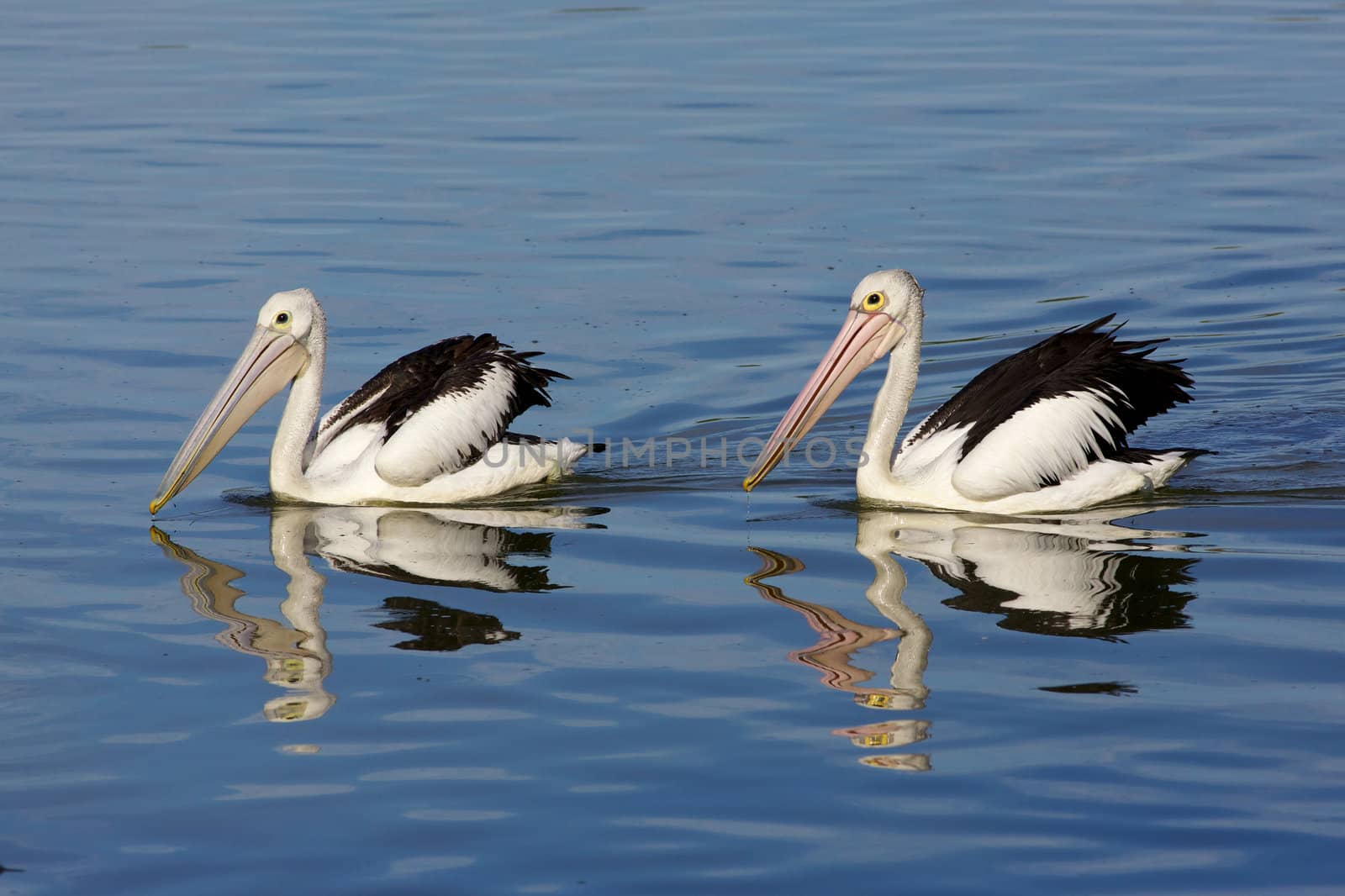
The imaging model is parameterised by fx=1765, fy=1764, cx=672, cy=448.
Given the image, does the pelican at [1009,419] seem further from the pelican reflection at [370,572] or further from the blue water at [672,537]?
the pelican reflection at [370,572]

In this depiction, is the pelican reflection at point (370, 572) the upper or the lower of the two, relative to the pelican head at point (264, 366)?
lower

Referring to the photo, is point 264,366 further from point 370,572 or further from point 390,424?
point 370,572

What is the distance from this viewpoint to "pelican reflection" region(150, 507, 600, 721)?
16.8 ft

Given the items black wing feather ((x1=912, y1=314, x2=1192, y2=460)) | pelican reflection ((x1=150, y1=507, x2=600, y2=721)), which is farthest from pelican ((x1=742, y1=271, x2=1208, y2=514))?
pelican reflection ((x1=150, y1=507, x2=600, y2=721))

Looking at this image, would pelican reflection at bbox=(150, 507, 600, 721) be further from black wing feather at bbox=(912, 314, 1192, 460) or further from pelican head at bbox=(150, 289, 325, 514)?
black wing feather at bbox=(912, 314, 1192, 460)

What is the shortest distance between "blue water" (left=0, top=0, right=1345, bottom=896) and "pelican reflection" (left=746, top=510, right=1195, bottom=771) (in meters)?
0.02

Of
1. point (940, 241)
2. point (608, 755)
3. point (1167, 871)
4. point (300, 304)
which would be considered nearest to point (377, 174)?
point (940, 241)

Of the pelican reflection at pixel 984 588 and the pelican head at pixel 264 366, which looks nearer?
the pelican reflection at pixel 984 588

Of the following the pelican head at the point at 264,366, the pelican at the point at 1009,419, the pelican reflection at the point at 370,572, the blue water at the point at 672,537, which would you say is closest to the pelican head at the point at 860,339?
the pelican at the point at 1009,419

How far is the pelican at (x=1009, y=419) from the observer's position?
671 cm

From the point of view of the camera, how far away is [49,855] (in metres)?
3.89

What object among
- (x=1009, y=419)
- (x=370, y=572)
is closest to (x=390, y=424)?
(x=370, y=572)

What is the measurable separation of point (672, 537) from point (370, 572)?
111cm

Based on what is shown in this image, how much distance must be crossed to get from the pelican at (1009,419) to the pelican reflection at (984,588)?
123mm
